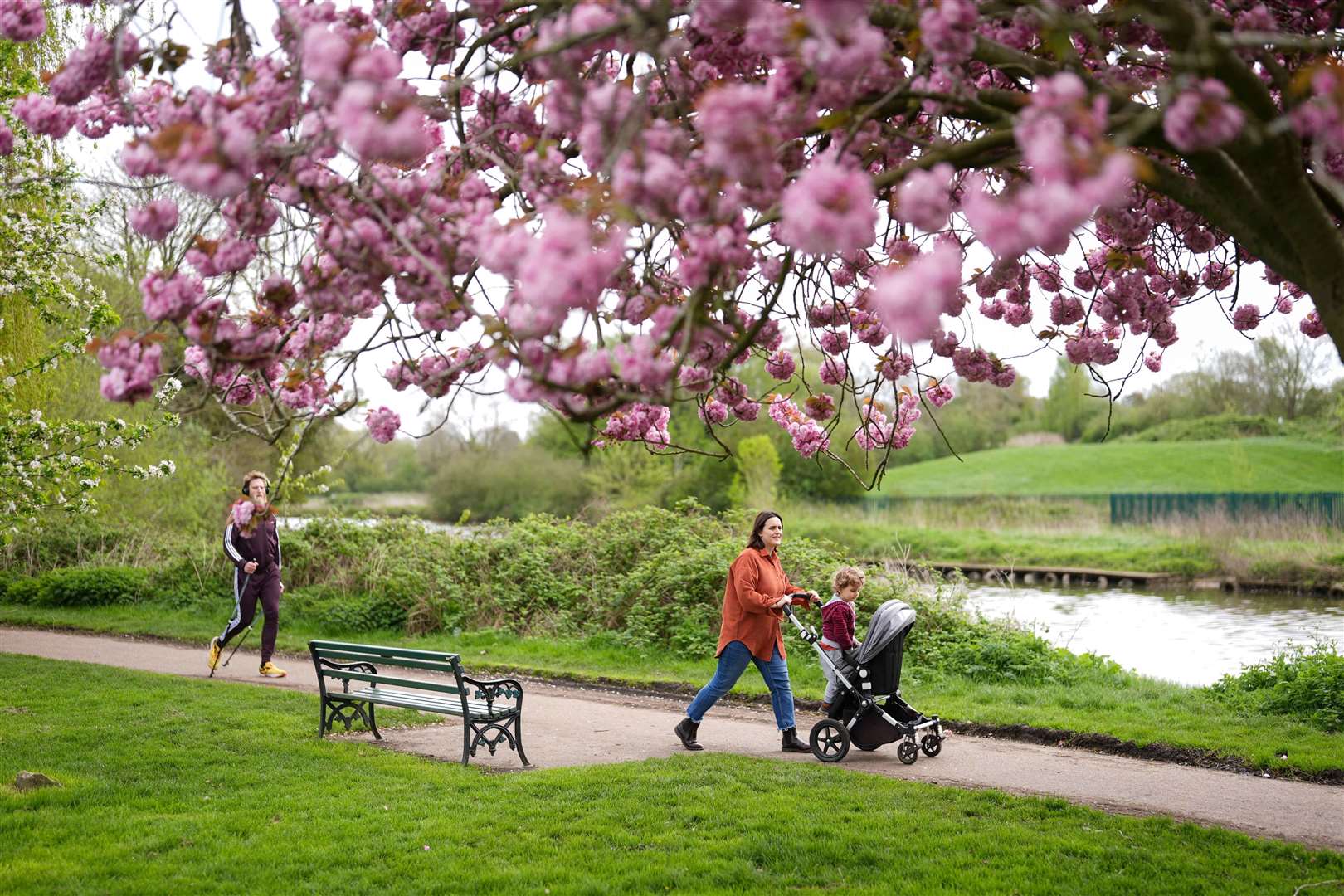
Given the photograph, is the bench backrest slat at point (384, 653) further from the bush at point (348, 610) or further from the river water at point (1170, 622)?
the river water at point (1170, 622)

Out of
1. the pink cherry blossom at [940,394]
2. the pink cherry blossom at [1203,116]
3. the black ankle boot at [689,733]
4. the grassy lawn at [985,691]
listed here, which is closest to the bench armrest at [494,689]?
the black ankle boot at [689,733]

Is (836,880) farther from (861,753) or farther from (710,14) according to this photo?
(710,14)

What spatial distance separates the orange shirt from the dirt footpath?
0.82 meters

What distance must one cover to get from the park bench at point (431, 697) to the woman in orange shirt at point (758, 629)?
4.47ft

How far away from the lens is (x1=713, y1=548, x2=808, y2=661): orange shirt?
25.9ft

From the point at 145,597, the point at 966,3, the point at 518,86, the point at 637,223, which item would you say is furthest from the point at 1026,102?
the point at 145,597

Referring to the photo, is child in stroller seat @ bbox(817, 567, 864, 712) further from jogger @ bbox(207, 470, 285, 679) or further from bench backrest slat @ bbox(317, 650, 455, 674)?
jogger @ bbox(207, 470, 285, 679)

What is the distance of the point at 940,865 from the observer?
5344 mm

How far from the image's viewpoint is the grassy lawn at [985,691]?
827cm

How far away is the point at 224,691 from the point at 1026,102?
9.20 metres

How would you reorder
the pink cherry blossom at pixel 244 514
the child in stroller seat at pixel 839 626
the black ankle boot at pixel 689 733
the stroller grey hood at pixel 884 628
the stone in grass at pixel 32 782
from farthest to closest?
the black ankle boot at pixel 689 733 < the child in stroller seat at pixel 839 626 < the stroller grey hood at pixel 884 628 < the stone in grass at pixel 32 782 < the pink cherry blossom at pixel 244 514

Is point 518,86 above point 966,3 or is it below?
above

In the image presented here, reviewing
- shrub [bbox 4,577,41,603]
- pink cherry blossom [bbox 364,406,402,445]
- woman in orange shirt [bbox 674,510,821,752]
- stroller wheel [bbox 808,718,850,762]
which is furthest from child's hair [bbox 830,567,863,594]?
shrub [bbox 4,577,41,603]

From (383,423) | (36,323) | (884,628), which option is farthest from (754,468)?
(383,423)
